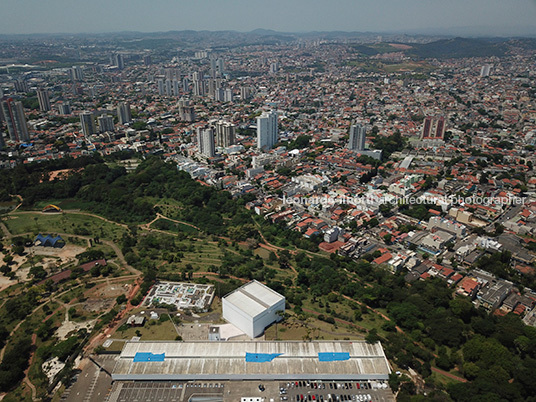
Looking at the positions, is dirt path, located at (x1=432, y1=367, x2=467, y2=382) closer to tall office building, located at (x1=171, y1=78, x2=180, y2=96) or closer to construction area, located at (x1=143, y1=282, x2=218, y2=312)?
construction area, located at (x1=143, y1=282, x2=218, y2=312)

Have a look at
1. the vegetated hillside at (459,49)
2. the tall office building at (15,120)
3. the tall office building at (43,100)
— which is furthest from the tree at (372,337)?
the vegetated hillside at (459,49)

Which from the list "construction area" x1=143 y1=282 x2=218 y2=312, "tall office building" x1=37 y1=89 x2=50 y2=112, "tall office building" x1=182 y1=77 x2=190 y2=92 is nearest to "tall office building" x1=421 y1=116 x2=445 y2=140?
"construction area" x1=143 y1=282 x2=218 y2=312

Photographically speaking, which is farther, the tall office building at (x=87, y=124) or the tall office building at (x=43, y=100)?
the tall office building at (x=43, y=100)

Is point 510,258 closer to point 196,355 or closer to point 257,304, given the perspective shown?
point 257,304

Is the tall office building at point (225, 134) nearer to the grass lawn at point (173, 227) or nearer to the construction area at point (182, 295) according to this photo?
the grass lawn at point (173, 227)

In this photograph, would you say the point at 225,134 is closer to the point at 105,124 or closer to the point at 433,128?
the point at 105,124

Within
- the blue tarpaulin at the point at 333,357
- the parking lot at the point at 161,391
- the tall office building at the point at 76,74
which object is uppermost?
the tall office building at the point at 76,74
